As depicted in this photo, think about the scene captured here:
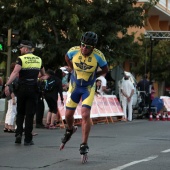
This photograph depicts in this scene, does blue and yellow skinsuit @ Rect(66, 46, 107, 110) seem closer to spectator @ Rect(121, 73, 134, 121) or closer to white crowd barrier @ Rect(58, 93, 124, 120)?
white crowd barrier @ Rect(58, 93, 124, 120)

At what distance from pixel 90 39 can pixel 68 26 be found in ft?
39.8

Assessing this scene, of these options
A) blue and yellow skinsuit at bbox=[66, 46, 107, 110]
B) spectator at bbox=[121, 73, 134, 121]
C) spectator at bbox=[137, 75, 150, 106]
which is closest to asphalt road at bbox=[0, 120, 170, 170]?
blue and yellow skinsuit at bbox=[66, 46, 107, 110]

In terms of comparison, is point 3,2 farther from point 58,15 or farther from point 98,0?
point 98,0

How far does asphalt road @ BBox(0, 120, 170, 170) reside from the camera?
8383 millimetres

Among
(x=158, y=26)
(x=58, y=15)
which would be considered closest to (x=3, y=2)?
(x=58, y=15)

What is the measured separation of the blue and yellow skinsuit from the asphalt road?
0.97m

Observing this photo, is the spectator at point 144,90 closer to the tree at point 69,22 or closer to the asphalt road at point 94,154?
the tree at point 69,22

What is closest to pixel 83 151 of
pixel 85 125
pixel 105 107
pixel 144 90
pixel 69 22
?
pixel 85 125

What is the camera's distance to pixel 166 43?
38.7 metres

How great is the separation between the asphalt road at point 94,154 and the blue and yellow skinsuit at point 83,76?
0.97m

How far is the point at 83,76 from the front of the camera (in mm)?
9023

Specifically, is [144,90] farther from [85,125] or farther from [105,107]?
[85,125]

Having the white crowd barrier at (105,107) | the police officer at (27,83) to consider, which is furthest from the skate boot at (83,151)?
the white crowd barrier at (105,107)

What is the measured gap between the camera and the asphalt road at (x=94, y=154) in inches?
330
